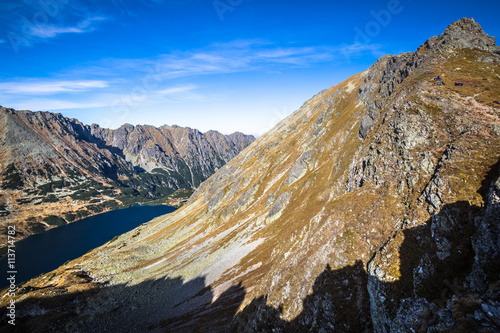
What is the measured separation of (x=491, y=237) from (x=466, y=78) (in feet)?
113


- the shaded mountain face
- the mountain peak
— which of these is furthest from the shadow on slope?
the mountain peak

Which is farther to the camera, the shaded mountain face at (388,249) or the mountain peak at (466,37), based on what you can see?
the mountain peak at (466,37)

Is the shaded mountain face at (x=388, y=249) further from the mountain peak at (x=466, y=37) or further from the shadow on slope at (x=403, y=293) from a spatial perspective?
the mountain peak at (x=466, y=37)

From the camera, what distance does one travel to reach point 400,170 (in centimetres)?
2631

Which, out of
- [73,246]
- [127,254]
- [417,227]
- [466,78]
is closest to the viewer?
[417,227]

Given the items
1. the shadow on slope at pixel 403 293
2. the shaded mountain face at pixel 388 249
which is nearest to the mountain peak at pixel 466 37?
the shaded mountain face at pixel 388 249

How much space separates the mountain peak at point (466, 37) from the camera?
4341cm

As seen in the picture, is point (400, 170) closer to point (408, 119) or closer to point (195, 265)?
point (408, 119)

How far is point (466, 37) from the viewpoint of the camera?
44.9 metres

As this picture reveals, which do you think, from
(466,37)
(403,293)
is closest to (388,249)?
(403,293)

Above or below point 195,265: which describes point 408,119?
above

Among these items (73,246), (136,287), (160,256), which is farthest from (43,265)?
(136,287)

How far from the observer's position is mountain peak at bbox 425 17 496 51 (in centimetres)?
4341

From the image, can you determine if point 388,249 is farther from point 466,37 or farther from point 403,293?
point 466,37
